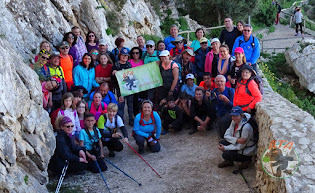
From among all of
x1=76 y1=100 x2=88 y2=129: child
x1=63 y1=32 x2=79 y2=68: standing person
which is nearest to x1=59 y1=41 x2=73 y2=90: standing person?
x1=63 y1=32 x2=79 y2=68: standing person

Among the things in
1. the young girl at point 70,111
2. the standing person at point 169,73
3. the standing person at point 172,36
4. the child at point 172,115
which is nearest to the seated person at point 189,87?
the standing person at point 169,73

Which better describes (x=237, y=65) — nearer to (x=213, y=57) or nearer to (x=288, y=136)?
(x=213, y=57)

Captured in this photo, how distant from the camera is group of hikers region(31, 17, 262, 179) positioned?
7836mm

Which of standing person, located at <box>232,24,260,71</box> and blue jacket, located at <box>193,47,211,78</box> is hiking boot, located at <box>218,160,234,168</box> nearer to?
standing person, located at <box>232,24,260,71</box>

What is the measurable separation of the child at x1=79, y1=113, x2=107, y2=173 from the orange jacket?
3310mm

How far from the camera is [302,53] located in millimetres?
21234

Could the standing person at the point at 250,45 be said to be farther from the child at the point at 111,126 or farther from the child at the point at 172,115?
the child at the point at 111,126

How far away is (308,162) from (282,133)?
912 mm

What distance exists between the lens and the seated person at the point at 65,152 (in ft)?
25.3

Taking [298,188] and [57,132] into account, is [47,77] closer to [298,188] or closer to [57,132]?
[57,132]

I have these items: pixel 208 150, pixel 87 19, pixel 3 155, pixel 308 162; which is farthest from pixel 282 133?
pixel 87 19

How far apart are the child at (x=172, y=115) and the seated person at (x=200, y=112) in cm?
38

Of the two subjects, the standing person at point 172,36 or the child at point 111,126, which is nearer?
the child at point 111,126

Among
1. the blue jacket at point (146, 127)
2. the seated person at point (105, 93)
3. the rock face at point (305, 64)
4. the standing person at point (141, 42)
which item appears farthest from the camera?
the rock face at point (305, 64)
